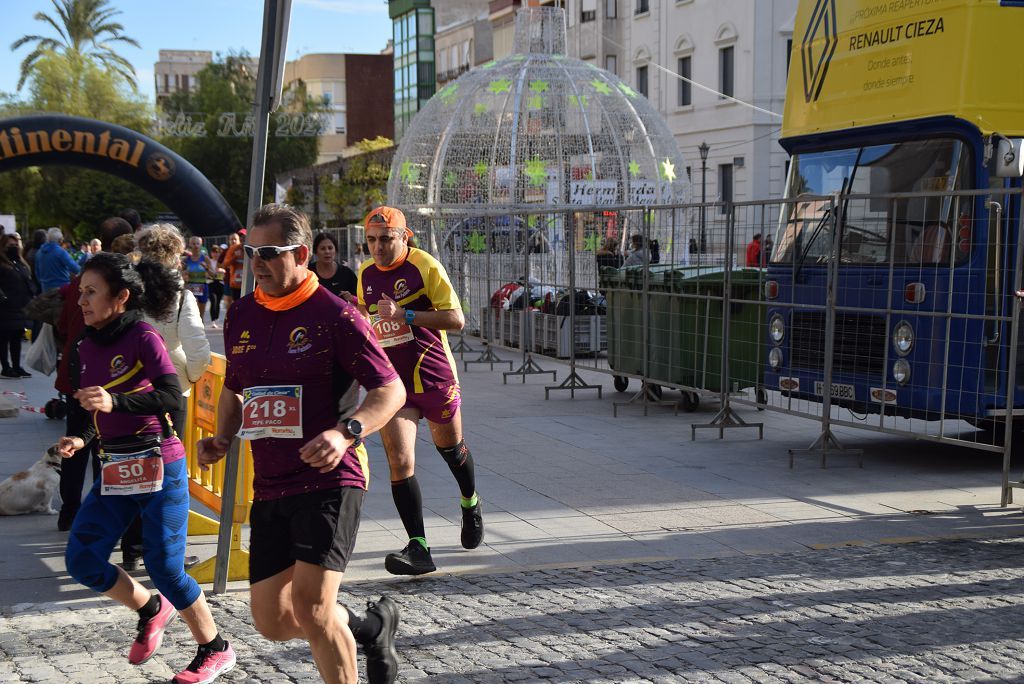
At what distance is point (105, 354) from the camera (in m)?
4.89

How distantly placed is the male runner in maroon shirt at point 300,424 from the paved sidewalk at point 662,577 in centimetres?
98

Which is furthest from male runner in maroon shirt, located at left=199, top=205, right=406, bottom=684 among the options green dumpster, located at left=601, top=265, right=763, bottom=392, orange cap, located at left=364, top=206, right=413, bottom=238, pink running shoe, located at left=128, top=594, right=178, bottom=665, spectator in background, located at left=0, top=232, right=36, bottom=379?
spectator in background, located at left=0, top=232, right=36, bottom=379

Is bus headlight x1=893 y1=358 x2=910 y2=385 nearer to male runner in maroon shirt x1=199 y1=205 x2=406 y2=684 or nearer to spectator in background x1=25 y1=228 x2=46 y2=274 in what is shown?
male runner in maroon shirt x1=199 y1=205 x2=406 y2=684

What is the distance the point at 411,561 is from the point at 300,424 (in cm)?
245

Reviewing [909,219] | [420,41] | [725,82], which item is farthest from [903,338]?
[420,41]

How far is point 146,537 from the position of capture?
4859 mm

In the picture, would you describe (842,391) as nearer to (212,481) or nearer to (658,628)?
(658,628)

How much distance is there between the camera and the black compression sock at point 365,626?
434cm

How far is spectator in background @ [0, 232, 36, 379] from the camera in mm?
15301

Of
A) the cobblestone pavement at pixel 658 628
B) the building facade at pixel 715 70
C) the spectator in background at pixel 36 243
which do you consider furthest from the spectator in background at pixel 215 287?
the cobblestone pavement at pixel 658 628

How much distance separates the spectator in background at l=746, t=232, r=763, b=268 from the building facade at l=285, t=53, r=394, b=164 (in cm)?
8355

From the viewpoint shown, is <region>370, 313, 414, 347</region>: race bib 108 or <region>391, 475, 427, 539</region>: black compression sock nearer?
<region>391, 475, 427, 539</region>: black compression sock

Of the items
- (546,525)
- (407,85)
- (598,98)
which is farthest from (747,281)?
(407,85)

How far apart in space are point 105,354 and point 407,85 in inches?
3045
